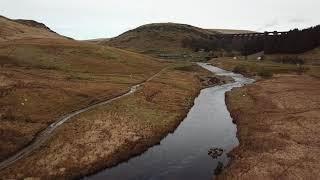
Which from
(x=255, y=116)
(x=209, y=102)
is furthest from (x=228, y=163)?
(x=209, y=102)

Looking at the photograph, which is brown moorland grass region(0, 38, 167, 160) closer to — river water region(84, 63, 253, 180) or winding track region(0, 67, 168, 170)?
winding track region(0, 67, 168, 170)

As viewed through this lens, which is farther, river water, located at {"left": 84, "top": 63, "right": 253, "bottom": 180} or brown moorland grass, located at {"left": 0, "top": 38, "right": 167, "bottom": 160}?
brown moorland grass, located at {"left": 0, "top": 38, "right": 167, "bottom": 160}

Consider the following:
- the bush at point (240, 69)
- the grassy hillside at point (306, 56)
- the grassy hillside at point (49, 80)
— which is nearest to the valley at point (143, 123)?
the grassy hillside at point (49, 80)

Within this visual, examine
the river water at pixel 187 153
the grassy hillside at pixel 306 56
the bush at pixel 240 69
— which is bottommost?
the river water at pixel 187 153

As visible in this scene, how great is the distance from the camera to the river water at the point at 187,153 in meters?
45.2

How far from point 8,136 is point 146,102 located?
108ft

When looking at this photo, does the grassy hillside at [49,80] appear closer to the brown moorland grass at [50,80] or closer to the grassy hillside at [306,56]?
the brown moorland grass at [50,80]

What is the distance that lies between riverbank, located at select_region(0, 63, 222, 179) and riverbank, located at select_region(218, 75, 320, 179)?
1196cm

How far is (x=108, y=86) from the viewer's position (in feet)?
330

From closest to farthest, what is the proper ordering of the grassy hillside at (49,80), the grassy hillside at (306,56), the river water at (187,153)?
1. the river water at (187,153)
2. the grassy hillside at (49,80)
3. the grassy hillside at (306,56)

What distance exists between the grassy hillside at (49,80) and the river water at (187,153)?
A: 53.0 feet

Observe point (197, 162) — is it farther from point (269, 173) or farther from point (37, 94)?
point (37, 94)

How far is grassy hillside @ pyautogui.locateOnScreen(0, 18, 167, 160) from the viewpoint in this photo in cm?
6509

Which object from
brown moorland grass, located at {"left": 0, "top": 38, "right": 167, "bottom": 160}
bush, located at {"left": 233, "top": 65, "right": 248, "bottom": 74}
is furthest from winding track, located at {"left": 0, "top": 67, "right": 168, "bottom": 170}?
bush, located at {"left": 233, "top": 65, "right": 248, "bottom": 74}
